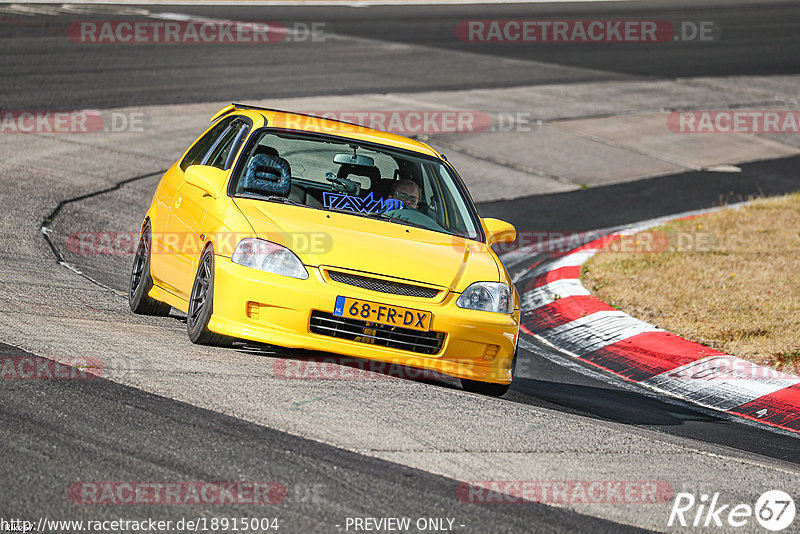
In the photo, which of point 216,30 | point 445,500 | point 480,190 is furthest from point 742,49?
point 445,500

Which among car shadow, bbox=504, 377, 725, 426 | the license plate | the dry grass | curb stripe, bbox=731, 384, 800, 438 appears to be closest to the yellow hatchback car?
the license plate

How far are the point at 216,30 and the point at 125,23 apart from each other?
203 centimetres

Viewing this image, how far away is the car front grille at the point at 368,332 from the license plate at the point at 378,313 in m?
0.03

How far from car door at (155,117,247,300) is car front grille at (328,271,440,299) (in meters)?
1.04

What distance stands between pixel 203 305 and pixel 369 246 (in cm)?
103

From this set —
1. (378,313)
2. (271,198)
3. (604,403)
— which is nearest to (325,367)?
(378,313)

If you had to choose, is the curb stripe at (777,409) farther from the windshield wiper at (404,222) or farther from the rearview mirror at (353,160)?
the rearview mirror at (353,160)

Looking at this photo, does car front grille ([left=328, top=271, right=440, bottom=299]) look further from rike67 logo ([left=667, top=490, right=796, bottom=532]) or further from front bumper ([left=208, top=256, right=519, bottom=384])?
rike67 logo ([left=667, top=490, right=796, bottom=532])

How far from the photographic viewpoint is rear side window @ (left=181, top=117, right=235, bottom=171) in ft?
27.9

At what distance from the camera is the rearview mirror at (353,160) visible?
818 centimetres

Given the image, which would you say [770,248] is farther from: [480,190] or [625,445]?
[625,445]

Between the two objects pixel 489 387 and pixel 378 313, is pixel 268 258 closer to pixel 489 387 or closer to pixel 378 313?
pixel 378 313

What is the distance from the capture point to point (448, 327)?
6.61 m

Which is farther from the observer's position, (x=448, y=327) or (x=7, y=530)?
(x=448, y=327)
